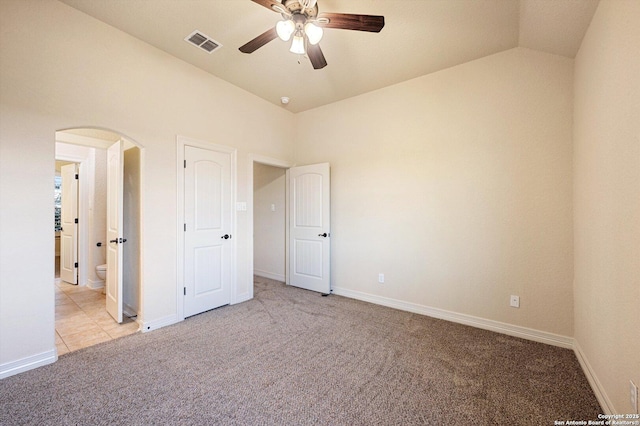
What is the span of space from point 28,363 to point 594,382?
4347 mm

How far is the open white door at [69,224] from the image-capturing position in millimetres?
4641

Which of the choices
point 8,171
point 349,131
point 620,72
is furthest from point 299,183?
point 620,72

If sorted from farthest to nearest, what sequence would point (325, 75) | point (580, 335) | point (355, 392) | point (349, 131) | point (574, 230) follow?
point (349, 131)
point (325, 75)
point (574, 230)
point (580, 335)
point (355, 392)

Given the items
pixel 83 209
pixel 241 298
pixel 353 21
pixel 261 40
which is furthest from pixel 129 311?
pixel 353 21

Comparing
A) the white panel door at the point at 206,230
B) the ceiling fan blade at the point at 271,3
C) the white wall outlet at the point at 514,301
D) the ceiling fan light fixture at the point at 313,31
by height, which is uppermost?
the ceiling fan blade at the point at 271,3

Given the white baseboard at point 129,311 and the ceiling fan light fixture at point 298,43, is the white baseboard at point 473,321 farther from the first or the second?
the ceiling fan light fixture at point 298,43

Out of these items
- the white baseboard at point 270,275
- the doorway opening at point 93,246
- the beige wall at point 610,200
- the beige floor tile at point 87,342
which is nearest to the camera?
the beige wall at point 610,200

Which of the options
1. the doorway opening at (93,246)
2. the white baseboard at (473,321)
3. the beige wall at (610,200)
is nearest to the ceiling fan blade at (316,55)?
the beige wall at (610,200)

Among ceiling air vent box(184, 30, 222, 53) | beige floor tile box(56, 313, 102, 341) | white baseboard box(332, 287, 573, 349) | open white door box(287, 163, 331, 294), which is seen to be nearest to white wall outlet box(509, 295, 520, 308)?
white baseboard box(332, 287, 573, 349)

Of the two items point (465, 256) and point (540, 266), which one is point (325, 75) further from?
point (540, 266)

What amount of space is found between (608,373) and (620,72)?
6.11ft

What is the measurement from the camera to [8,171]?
2049mm

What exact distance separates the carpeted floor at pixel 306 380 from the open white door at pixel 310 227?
1304mm

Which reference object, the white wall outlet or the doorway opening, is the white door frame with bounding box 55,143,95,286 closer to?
the doorway opening
